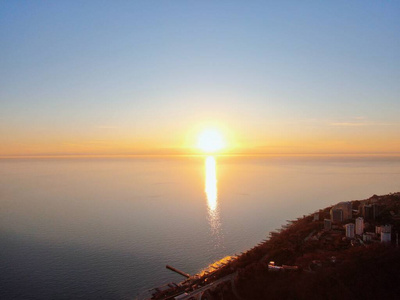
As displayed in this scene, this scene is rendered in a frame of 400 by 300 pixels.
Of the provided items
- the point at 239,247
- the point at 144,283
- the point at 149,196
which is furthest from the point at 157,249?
the point at 149,196

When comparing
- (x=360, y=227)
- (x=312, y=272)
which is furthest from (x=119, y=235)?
(x=360, y=227)

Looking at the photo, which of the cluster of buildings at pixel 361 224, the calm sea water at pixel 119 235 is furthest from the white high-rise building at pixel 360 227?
the calm sea water at pixel 119 235

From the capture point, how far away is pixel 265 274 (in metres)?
18.7

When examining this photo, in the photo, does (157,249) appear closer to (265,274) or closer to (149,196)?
(265,274)

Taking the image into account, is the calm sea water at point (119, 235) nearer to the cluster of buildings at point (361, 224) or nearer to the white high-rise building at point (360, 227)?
the cluster of buildings at point (361, 224)

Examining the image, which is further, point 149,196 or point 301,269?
point 149,196

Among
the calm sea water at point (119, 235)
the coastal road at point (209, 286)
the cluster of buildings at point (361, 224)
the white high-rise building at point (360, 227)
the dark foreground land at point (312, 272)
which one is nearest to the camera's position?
the dark foreground land at point (312, 272)

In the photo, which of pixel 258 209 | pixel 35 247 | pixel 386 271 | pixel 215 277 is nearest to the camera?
pixel 386 271

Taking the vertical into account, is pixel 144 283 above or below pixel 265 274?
below

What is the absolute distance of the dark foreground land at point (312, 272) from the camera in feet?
52.1

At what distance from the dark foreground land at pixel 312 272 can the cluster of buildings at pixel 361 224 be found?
0.46ft

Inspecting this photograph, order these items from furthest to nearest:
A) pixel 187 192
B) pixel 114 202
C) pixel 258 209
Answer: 1. pixel 187 192
2. pixel 114 202
3. pixel 258 209

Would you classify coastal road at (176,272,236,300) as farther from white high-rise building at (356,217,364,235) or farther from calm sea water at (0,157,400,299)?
white high-rise building at (356,217,364,235)

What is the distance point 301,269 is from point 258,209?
27458mm
